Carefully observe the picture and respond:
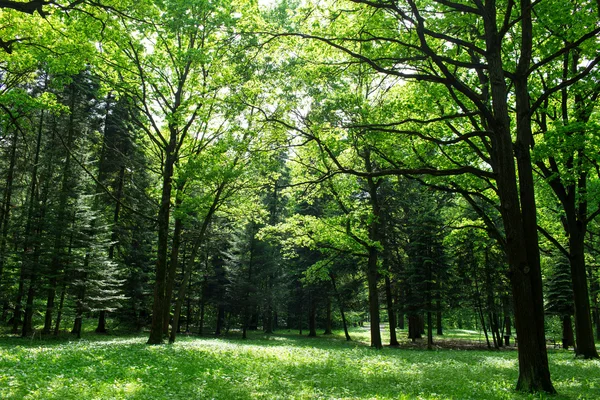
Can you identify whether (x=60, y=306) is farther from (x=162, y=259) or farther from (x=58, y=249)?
(x=162, y=259)

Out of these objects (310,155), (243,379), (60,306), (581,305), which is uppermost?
(310,155)

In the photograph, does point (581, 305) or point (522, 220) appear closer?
point (522, 220)

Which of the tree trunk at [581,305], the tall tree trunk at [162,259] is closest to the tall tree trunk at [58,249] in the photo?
the tall tree trunk at [162,259]

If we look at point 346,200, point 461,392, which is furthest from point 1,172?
point 461,392

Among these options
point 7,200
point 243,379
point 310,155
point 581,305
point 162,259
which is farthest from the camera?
point 7,200

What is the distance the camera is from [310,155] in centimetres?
1697

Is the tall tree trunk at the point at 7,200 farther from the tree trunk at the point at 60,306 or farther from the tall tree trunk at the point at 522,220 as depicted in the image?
the tall tree trunk at the point at 522,220

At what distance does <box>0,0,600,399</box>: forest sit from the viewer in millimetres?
8789

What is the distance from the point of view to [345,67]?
1056cm

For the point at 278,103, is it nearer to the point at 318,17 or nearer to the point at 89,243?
the point at 318,17

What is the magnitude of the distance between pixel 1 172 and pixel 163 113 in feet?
53.4

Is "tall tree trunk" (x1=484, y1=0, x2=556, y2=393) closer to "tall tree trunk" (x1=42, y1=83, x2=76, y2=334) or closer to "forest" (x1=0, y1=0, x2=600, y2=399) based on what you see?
"forest" (x1=0, y1=0, x2=600, y2=399)

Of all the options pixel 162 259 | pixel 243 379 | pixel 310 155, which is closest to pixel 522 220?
pixel 243 379

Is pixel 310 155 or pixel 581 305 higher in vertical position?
pixel 310 155
